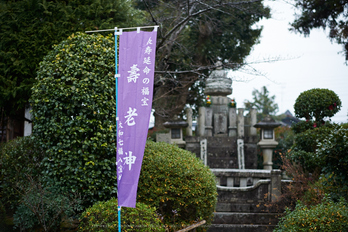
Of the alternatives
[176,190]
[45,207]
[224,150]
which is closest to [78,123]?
[45,207]

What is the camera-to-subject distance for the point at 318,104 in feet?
34.1

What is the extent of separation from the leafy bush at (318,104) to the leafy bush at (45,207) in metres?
7.30

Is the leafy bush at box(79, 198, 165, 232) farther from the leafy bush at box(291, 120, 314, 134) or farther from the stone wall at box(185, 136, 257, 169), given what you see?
the stone wall at box(185, 136, 257, 169)

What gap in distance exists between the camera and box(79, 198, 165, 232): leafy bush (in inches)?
200

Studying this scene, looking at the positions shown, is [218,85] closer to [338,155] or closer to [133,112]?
[338,155]

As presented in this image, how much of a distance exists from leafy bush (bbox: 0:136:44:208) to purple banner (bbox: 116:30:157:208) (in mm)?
2687

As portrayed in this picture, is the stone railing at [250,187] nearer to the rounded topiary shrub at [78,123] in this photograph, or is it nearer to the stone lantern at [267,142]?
the stone lantern at [267,142]

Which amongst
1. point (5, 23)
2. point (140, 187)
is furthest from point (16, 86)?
point (140, 187)

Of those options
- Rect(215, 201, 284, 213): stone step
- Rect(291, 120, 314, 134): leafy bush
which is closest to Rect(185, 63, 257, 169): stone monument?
Rect(291, 120, 314, 134): leafy bush

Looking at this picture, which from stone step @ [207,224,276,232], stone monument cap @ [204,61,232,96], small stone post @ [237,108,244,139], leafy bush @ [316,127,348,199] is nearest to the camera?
leafy bush @ [316,127,348,199]

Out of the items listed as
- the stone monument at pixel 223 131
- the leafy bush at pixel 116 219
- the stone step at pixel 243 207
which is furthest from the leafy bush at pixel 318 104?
the leafy bush at pixel 116 219

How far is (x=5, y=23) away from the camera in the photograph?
378 inches

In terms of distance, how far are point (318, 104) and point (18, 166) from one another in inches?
321

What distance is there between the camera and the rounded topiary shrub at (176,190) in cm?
636
